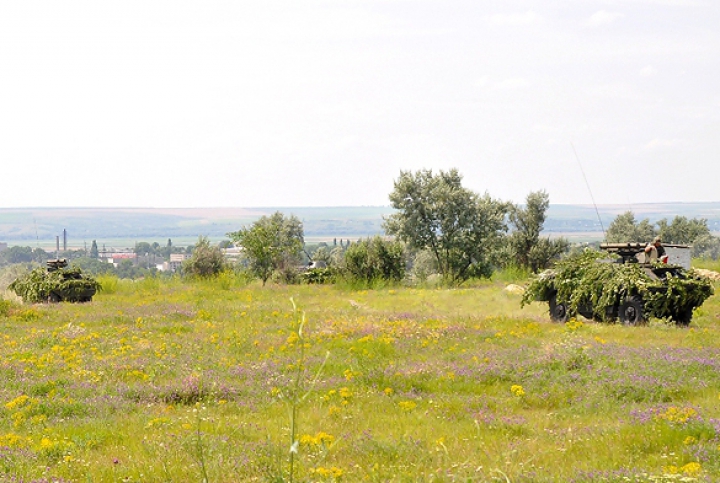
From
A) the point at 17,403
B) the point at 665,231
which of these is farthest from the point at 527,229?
the point at 17,403

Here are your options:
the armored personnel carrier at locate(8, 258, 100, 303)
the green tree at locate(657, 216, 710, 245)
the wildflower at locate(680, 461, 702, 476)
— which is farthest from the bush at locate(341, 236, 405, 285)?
the green tree at locate(657, 216, 710, 245)

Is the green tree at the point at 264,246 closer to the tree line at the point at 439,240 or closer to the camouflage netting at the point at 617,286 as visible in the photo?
the tree line at the point at 439,240

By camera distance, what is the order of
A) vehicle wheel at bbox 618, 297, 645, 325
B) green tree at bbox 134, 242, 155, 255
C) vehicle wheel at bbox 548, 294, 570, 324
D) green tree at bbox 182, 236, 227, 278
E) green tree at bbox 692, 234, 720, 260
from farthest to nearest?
1. green tree at bbox 134, 242, 155, 255
2. green tree at bbox 692, 234, 720, 260
3. green tree at bbox 182, 236, 227, 278
4. vehicle wheel at bbox 548, 294, 570, 324
5. vehicle wheel at bbox 618, 297, 645, 325

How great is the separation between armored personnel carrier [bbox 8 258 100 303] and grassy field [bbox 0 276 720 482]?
21.9ft

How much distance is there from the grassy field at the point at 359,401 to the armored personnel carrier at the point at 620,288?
0.74 metres

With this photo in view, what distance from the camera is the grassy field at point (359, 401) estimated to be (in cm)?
638

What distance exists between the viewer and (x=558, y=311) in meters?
19.0

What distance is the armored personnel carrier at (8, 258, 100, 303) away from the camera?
25391 millimetres

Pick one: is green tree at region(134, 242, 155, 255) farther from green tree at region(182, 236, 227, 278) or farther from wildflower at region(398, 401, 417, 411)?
wildflower at region(398, 401, 417, 411)

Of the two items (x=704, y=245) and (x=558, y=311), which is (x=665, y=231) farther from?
(x=558, y=311)

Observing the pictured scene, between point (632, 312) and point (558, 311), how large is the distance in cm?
224

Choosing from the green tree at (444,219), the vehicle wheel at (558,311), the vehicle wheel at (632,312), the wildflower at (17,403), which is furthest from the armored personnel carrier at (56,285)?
the green tree at (444,219)

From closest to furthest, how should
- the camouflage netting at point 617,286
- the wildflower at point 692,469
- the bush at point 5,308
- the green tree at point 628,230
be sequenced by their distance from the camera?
the wildflower at point 692,469
the camouflage netting at point 617,286
the bush at point 5,308
the green tree at point 628,230

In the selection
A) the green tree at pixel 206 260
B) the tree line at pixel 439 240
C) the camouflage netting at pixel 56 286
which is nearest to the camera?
the camouflage netting at pixel 56 286
